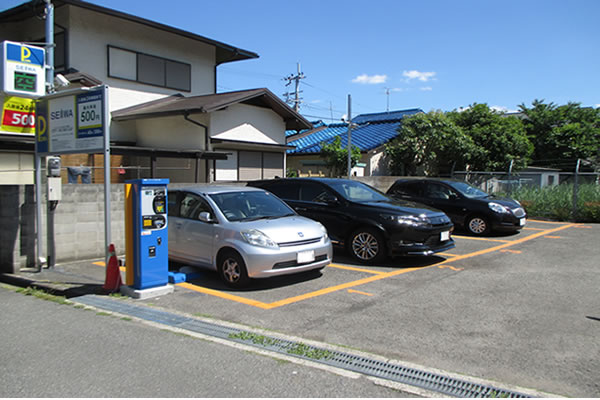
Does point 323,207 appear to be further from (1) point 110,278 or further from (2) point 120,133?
(2) point 120,133

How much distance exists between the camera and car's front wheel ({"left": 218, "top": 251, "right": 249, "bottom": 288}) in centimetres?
629

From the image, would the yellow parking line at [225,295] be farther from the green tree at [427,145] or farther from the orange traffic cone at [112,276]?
the green tree at [427,145]

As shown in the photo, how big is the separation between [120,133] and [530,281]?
48.3ft

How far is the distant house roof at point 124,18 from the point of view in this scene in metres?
14.8

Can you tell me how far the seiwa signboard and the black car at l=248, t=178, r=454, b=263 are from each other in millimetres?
4941

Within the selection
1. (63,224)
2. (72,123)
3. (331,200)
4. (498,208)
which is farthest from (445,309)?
(498,208)

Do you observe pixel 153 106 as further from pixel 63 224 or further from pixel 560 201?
pixel 560 201

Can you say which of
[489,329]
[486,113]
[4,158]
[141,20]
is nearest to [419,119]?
[486,113]

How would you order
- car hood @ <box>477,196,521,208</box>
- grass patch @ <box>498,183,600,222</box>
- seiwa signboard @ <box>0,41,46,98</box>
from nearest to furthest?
1. seiwa signboard @ <box>0,41,46,98</box>
2. car hood @ <box>477,196,521,208</box>
3. grass patch @ <box>498,183,600,222</box>

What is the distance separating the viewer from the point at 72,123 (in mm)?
6934

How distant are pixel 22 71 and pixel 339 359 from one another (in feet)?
22.3

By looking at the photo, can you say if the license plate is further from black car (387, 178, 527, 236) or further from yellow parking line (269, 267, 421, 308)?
black car (387, 178, 527, 236)

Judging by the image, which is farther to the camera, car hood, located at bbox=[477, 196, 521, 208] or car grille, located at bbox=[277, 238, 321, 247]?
car hood, located at bbox=[477, 196, 521, 208]

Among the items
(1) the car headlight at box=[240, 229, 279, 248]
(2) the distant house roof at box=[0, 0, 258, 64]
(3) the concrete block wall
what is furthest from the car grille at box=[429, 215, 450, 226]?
(2) the distant house roof at box=[0, 0, 258, 64]
